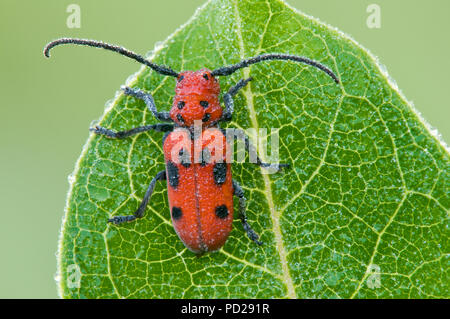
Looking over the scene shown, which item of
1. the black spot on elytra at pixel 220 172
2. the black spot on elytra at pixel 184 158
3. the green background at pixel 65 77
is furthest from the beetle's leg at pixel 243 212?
the green background at pixel 65 77

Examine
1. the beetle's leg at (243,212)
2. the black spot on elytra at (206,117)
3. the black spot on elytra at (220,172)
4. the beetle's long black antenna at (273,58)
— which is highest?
the beetle's long black antenna at (273,58)

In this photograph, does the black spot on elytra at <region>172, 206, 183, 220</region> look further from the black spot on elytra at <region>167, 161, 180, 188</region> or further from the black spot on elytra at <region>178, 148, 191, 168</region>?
the black spot on elytra at <region>178, 148, 191, 168</region>

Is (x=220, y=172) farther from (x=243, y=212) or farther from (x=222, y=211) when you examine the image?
(x=243, y=212)

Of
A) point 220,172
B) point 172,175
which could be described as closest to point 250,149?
point 220,172

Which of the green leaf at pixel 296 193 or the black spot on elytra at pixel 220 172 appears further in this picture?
the black spot on elytra at pixel 220 172

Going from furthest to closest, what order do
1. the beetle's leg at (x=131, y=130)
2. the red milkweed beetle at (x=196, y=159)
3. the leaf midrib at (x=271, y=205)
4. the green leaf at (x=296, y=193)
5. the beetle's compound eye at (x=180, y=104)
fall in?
the beetle's compound eye at (x=180, y=104)
the red milkweed beetle at (x=196, y=159)
the beetle's leg at (x=131, y=130)
the leaf midrib at (x=271, y=205)
the green leaf at (x=296, y=193)

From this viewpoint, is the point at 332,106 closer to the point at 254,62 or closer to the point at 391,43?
the point at 254,62

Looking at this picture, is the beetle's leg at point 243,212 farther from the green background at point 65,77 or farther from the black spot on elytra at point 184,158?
the green background at point 65,77

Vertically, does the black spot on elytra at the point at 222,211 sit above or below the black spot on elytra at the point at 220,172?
below
